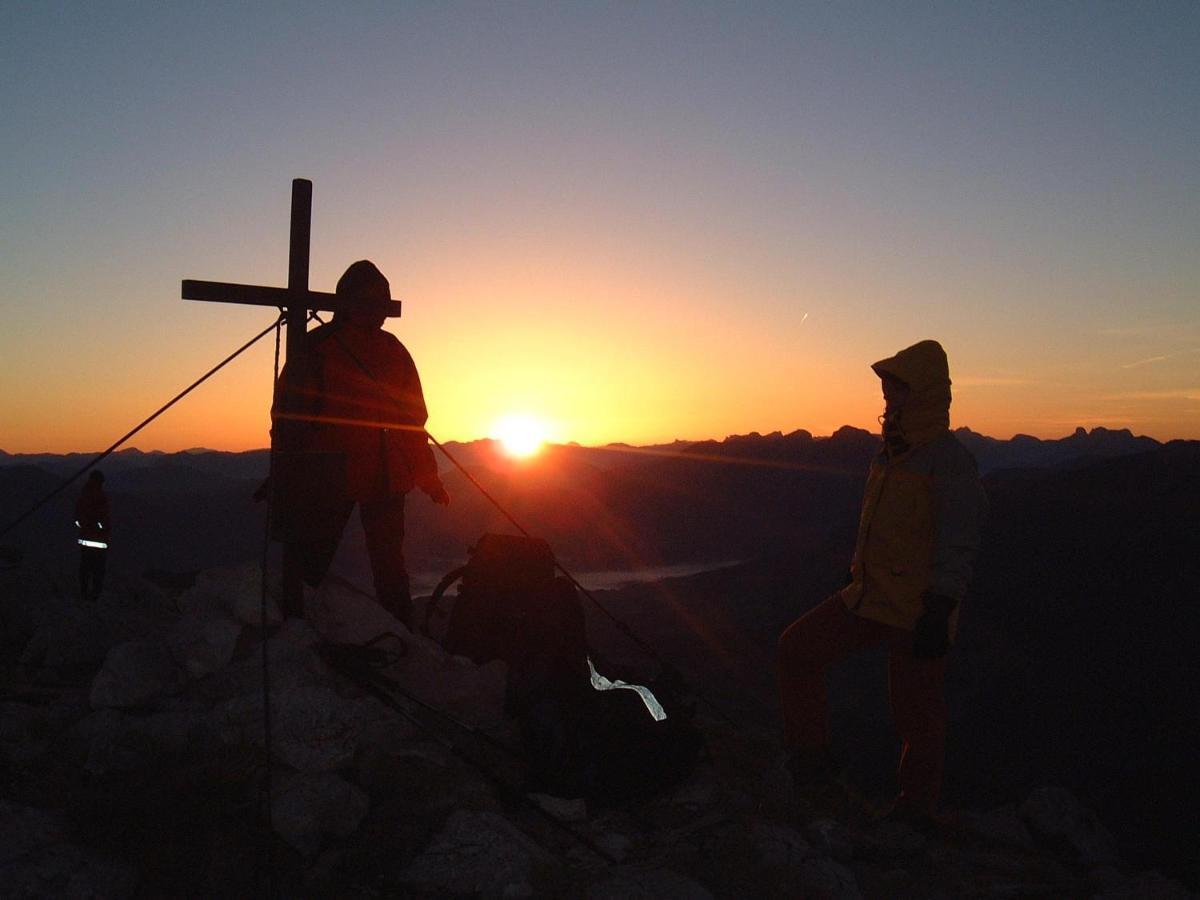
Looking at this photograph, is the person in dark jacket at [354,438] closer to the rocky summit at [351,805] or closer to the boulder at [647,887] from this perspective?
the rocky summit at [351,805]

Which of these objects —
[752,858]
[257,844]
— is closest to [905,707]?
[752,858]

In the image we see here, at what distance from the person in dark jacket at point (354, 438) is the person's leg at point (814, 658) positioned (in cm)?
269

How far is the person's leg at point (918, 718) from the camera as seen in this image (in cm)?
409

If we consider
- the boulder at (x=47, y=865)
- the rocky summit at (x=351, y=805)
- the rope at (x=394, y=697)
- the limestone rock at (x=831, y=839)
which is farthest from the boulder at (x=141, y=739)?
the limestone rock at (x=831, y=839)

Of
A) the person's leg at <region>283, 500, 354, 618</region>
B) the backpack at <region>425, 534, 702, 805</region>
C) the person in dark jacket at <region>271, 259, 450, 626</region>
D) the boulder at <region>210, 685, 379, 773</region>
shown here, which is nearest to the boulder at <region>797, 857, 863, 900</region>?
the backpack at <region>425, 534, 702, 805</region>

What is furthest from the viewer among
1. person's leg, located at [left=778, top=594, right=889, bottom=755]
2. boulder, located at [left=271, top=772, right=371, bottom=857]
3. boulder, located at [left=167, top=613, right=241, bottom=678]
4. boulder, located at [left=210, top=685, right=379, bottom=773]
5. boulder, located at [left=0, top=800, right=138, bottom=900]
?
boulder, located at [left=167, top=613, right=241, bottom=678]

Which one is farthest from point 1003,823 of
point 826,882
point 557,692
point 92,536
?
point 92,536

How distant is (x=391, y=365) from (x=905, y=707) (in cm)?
371

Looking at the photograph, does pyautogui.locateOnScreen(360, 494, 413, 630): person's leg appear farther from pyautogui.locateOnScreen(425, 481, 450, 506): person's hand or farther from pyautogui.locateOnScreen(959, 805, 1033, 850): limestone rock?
pyautogui.locateOnScreen(959, 805, 1033, 850): limestone rock

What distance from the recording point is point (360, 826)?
3701 mm

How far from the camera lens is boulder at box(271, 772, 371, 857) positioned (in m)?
3.51

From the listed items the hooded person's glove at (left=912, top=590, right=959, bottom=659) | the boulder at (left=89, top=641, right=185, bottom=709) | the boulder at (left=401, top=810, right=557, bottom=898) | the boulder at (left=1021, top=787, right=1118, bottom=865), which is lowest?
the boulder at (left=1021, top=787, right=1118, bottom=865)

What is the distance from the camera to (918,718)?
13.6 feet

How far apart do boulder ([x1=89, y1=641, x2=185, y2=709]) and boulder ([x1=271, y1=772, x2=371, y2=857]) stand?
104cm
